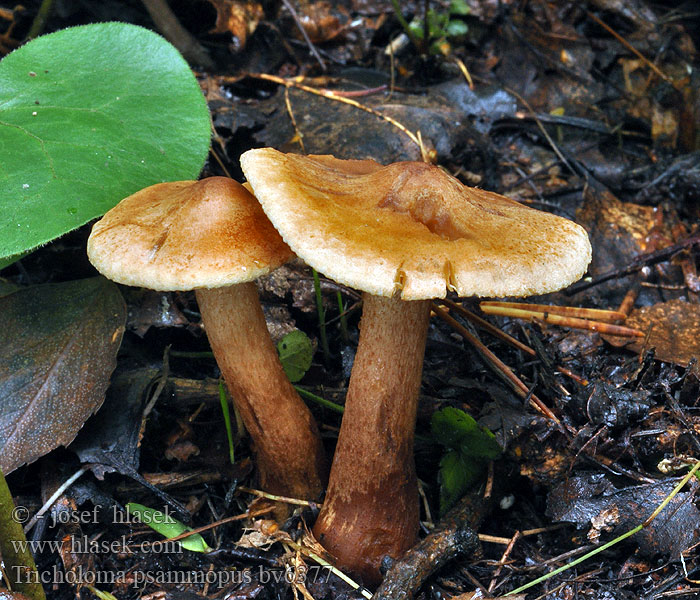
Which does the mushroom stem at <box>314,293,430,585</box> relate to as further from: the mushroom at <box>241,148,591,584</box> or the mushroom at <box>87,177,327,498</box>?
the mushroom at <box>87,177,327,498</box>

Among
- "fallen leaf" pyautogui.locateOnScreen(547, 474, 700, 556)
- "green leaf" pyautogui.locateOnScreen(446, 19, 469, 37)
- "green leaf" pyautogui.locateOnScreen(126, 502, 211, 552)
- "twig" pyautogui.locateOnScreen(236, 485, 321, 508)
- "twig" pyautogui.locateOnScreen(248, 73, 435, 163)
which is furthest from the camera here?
"green leaf" pyautogui.locateOnScreen(446, 19, 469, 37)

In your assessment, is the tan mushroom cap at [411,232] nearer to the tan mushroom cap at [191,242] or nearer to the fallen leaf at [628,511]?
the tan mushroom cap at [191,242]

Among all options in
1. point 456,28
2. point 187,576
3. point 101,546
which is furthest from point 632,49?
point 101,546

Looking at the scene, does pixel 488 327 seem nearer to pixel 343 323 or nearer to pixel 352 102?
pixel 343 323

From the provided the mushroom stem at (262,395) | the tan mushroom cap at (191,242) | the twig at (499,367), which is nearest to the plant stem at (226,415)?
the mushroom stem at (262,395)

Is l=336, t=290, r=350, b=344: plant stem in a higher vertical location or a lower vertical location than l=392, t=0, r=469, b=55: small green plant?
lower

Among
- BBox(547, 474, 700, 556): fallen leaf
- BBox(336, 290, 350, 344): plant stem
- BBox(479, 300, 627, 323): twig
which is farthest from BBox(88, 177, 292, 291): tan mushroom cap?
BBox(479, 300, 627, 323): twig
